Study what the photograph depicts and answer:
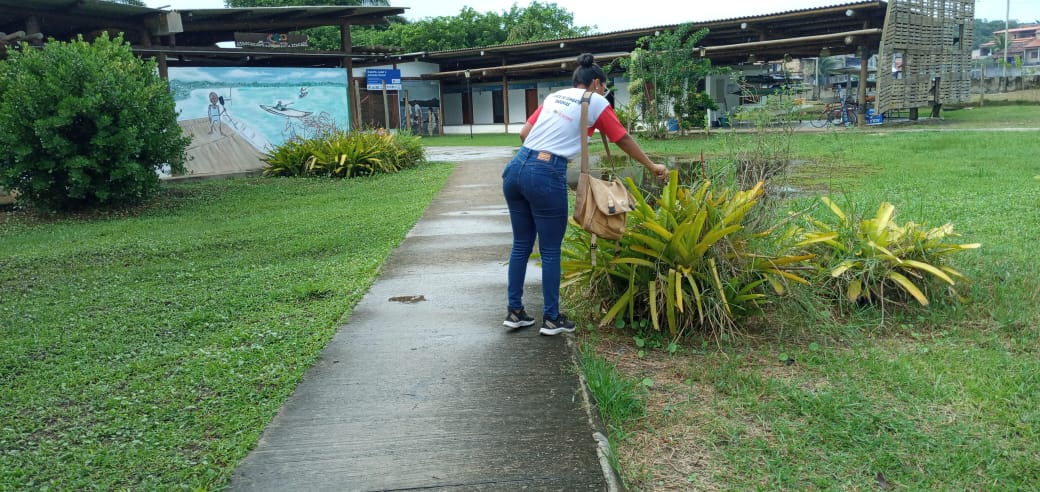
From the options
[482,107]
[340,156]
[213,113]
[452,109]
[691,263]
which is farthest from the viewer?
[452,109]

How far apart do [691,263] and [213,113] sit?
14.5 meters

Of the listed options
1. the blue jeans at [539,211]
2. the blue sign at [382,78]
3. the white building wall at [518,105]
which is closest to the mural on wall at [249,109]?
the blue sign at [382,78]

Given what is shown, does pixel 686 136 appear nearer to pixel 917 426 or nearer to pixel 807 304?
pixel 807 304

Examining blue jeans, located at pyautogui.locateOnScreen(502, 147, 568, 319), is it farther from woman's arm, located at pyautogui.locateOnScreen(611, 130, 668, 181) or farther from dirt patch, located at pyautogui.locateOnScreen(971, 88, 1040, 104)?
dirt patch, located at pyautogui.locateOnScreen(971, 88, 1040, 104)

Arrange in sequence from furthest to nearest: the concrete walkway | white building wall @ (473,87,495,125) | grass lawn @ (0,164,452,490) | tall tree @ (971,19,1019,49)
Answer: tall tree @ (971,19,1019,49) < white building wall @ (473,87,495,125) < grass lawn @ (0,164,452,490) < the concrete walkway

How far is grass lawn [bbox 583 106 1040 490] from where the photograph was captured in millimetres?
3051

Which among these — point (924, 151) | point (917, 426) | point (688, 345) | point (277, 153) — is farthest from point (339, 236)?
point (924, 151)

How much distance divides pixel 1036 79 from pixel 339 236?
42.9 m

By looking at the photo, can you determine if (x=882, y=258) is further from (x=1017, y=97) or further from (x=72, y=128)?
(x=1017, y=97)

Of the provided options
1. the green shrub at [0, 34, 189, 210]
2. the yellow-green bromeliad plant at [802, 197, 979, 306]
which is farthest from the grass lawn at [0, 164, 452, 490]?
the yellow-green bromeliad plant at [802, 197, 979, 306]

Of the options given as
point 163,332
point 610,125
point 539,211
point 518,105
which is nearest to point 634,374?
point 539,211

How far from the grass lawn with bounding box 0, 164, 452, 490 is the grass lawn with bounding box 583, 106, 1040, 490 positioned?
69.8 inches

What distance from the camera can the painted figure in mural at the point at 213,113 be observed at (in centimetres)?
1662

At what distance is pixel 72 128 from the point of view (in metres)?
11.0
